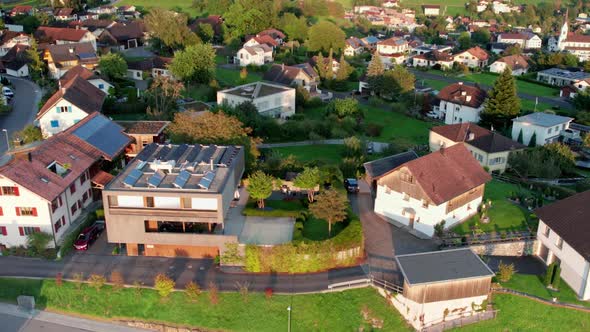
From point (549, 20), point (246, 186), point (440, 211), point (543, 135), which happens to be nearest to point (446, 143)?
point (543, 135)

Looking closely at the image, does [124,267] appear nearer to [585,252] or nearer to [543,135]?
[585,252]

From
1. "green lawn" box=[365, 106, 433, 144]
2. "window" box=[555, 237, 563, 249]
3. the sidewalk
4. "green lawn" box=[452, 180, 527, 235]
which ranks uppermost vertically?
"window" box=[555, 237, 563, 249]

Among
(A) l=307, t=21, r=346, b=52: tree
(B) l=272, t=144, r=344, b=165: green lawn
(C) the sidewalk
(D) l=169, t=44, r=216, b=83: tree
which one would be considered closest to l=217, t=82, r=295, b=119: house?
(B) l=272, t=144, r=344, b=165: green lawn

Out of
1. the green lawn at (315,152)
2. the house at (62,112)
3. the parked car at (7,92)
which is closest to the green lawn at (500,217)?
the green lawn at (315,152)

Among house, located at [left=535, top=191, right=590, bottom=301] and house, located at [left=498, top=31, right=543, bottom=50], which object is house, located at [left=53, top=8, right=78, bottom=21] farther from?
house, located at [left=535, top=191, right=590, bottom=301]

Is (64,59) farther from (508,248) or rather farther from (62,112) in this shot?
(508,248)
